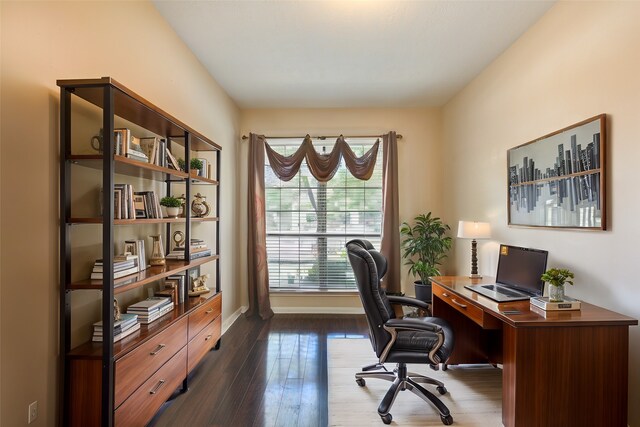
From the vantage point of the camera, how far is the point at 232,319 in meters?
4.07

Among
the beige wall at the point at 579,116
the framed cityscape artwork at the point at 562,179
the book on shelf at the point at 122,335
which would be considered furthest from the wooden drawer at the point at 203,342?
the framed cityscape artwork at the point at 562,179

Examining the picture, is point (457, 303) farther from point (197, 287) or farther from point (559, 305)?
point (197, 287)

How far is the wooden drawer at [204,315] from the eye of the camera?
250cm

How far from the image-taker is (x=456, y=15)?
2490 mm

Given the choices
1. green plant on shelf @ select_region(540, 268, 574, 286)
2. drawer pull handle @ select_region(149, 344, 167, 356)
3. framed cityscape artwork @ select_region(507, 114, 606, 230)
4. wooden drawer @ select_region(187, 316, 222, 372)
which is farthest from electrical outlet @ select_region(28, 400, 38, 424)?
framed cityscape artwork @ select_region(507, 114, 606, 230)

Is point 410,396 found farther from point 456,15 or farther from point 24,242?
point 456,15

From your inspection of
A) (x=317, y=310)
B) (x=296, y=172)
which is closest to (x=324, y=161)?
(x=296, y=172)

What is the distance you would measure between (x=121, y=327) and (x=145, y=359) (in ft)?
0.78

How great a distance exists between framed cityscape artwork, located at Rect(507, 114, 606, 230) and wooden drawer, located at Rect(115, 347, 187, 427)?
295 cm

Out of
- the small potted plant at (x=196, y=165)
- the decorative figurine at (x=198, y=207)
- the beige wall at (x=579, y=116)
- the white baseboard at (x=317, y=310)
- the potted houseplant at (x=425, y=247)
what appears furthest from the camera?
the white baseboard at (x=317, y=310)

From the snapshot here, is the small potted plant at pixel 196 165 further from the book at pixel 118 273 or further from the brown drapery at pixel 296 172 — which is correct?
the brown drapery at pixel 296 172

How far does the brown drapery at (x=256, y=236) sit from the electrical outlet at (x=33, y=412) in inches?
113

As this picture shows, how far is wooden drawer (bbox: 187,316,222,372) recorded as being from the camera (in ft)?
8.20

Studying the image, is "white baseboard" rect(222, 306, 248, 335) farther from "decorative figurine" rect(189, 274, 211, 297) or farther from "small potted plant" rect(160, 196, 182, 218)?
"small potted plant" rect(160, 196, 182, 218)
